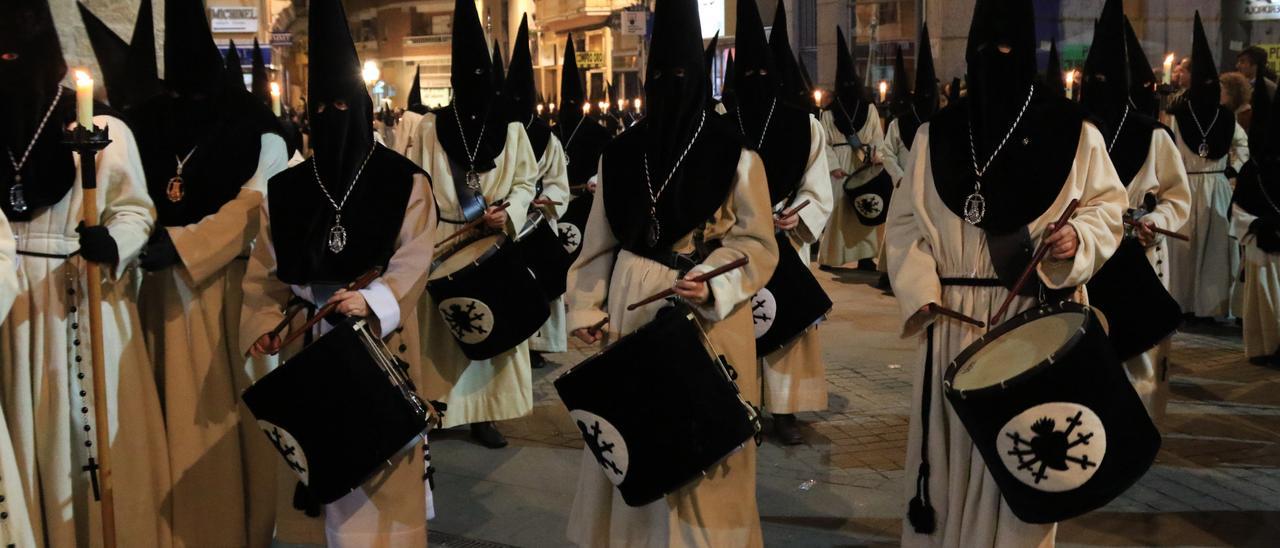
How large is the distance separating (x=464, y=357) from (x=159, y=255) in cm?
246

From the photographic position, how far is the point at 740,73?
7.44 metres

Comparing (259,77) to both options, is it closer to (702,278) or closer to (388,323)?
(388,323)

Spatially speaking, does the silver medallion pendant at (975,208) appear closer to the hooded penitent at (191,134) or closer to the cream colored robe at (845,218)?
the hooded penitent at (191,134)

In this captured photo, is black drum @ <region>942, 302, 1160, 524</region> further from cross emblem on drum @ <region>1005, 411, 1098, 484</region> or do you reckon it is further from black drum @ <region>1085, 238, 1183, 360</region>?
black drum @ <region>1085, 238, 1183, 360</region>

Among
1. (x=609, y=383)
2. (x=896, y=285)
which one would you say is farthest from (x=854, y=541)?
(x=609, y=383)

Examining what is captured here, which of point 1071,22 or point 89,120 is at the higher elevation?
point 1071,22

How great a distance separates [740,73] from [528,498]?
270cm

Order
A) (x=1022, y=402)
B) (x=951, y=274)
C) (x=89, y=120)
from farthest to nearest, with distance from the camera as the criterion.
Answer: (x=951, y=274)
(x=89, y=120)
(x=1022, y=402)

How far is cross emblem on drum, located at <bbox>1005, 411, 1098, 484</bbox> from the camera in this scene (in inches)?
156

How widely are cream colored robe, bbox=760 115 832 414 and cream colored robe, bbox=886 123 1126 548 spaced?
2.37 metres

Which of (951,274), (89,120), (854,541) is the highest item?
(89,120)

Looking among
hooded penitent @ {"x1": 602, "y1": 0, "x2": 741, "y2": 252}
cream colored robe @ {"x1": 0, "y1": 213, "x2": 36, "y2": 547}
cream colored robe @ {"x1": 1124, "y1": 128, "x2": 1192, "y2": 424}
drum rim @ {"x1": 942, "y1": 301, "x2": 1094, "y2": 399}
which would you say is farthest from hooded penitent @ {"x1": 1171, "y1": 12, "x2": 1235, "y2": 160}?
cream colored robe @ {"x1": 0, "y1": 213, "x2": 36, "y2": 547}

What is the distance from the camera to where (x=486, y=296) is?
6.84m

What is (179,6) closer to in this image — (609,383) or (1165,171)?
(609,383)
